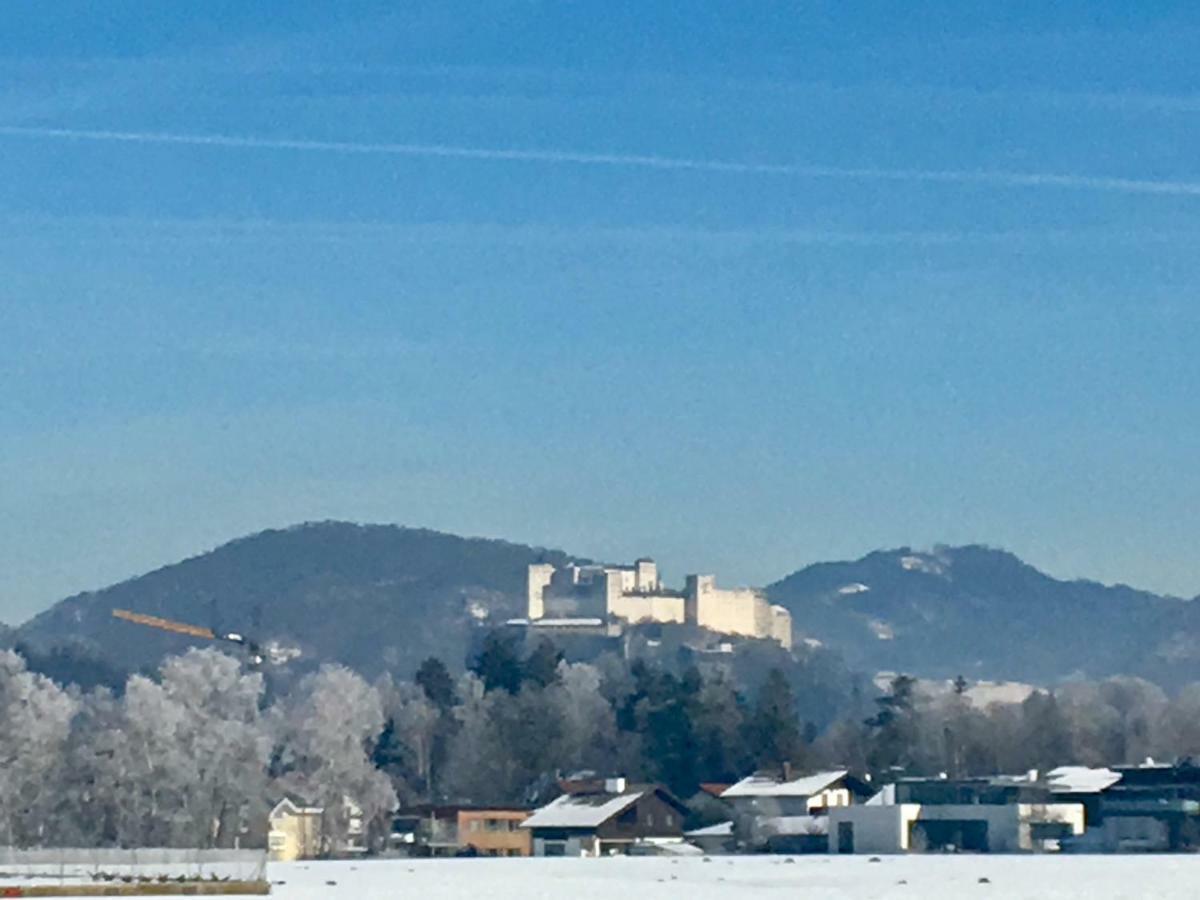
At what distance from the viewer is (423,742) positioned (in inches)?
6348

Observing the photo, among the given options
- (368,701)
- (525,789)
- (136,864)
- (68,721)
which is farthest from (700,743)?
(136,864)

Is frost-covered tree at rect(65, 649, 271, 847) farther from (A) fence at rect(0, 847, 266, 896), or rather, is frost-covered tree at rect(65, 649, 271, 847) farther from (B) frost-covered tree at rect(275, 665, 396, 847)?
(A) fence at rect(0, 847, 266, 896)

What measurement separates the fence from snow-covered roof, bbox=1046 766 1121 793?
140 feet

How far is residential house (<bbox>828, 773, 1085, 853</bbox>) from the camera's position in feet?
384

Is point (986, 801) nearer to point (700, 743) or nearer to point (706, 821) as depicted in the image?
point (706, 821)

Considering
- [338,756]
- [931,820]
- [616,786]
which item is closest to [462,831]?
[616,786]

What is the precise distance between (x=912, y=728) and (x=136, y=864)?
7754cm

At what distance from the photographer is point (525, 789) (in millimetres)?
151875

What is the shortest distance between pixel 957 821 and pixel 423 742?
4896cm

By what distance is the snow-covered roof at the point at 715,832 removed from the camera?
12500 centimetres

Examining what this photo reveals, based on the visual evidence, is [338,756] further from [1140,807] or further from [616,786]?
[1140,807]

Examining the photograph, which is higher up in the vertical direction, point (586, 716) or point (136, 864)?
point (586, 716)

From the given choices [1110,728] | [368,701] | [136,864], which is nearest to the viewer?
[136,864]

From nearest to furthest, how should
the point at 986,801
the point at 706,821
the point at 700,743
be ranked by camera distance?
the point at 986,801 → the point at 706,821 → the point at 700,743
